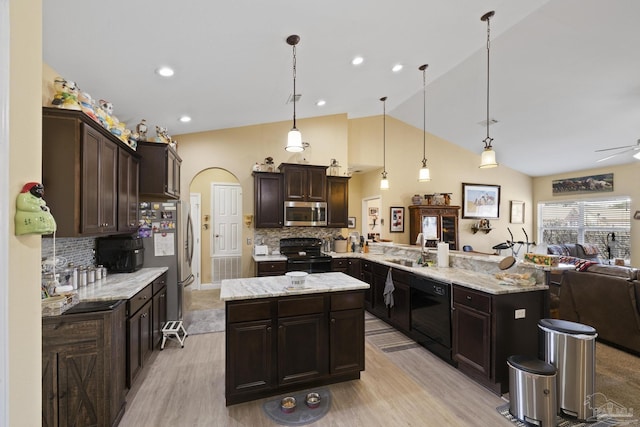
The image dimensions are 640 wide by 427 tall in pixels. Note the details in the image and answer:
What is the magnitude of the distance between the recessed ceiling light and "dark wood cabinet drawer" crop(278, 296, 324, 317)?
238 centimetres

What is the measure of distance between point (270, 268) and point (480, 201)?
610 cm

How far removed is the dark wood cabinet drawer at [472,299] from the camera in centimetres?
254

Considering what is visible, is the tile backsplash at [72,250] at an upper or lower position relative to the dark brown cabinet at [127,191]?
lower

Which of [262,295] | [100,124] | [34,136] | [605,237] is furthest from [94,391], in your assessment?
[605,237]

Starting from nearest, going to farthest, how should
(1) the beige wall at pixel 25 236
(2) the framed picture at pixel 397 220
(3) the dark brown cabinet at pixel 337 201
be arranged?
(1) the beige wall at pixel 25 236 < (3) the dark brown cabinet at pixel 337 201 < (2) the framed picture at pixel 397 220

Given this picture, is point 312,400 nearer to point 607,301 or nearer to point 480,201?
point 607,301

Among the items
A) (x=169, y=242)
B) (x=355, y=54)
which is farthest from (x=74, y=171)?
(x=355, y=54)

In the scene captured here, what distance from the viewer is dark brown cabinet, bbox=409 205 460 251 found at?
667 centimetres

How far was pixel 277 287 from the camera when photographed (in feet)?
8.30

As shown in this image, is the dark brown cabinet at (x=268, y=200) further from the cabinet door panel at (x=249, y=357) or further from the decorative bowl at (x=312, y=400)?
the decorative bowl at (x=312, y=400)

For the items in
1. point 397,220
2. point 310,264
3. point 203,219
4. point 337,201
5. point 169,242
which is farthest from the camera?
point 397,220

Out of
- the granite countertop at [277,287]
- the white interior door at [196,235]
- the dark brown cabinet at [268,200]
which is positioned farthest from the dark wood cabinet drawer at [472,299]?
the white interior door at [196,235]

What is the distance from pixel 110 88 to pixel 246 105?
1.72 metres

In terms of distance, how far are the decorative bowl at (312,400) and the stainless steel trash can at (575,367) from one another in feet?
6.28
